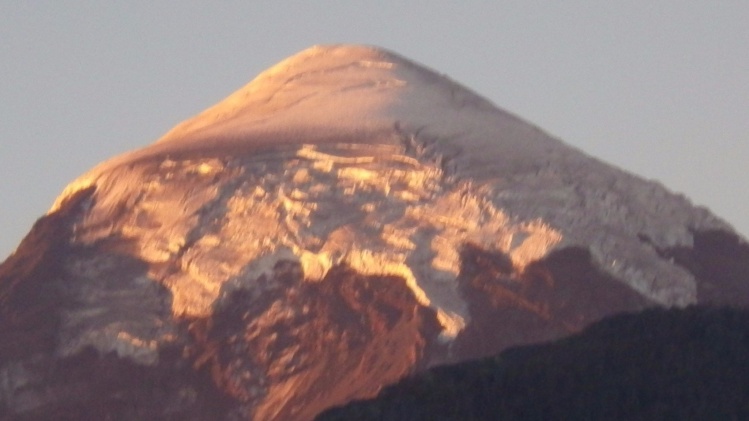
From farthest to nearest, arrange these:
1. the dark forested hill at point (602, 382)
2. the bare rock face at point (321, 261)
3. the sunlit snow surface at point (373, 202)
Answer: the sunlit snow surface at point (373, 202)
the bare rock face at point (321, 261)
the dark forested hill at point (602, 382)

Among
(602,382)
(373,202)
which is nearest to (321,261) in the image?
(373,202)

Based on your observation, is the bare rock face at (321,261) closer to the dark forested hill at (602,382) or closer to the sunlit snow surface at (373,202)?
the sunlit snow surface at (373,202)

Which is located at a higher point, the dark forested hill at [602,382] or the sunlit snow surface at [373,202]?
the dark forested hill at [602,382]

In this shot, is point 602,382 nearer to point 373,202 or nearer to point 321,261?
point 321,261

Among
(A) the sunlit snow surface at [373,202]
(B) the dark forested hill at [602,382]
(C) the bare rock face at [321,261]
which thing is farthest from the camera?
(A) the sunlit snow surface at [373,202]

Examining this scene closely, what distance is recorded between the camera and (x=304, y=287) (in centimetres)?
5297

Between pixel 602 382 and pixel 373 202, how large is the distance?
2581cm

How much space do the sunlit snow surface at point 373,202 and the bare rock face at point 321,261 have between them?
0.08 metres

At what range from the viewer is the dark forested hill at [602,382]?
1142 inches

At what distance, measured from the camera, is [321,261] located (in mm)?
53250

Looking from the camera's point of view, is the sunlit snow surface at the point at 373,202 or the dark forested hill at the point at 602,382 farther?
the sunlit snow surface at the point at 373,202

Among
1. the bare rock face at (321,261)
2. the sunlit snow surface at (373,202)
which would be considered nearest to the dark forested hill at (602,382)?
the bare rock face at (321,261)

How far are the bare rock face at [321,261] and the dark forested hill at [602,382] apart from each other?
15.1m

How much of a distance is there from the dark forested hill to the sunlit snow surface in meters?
17.8
